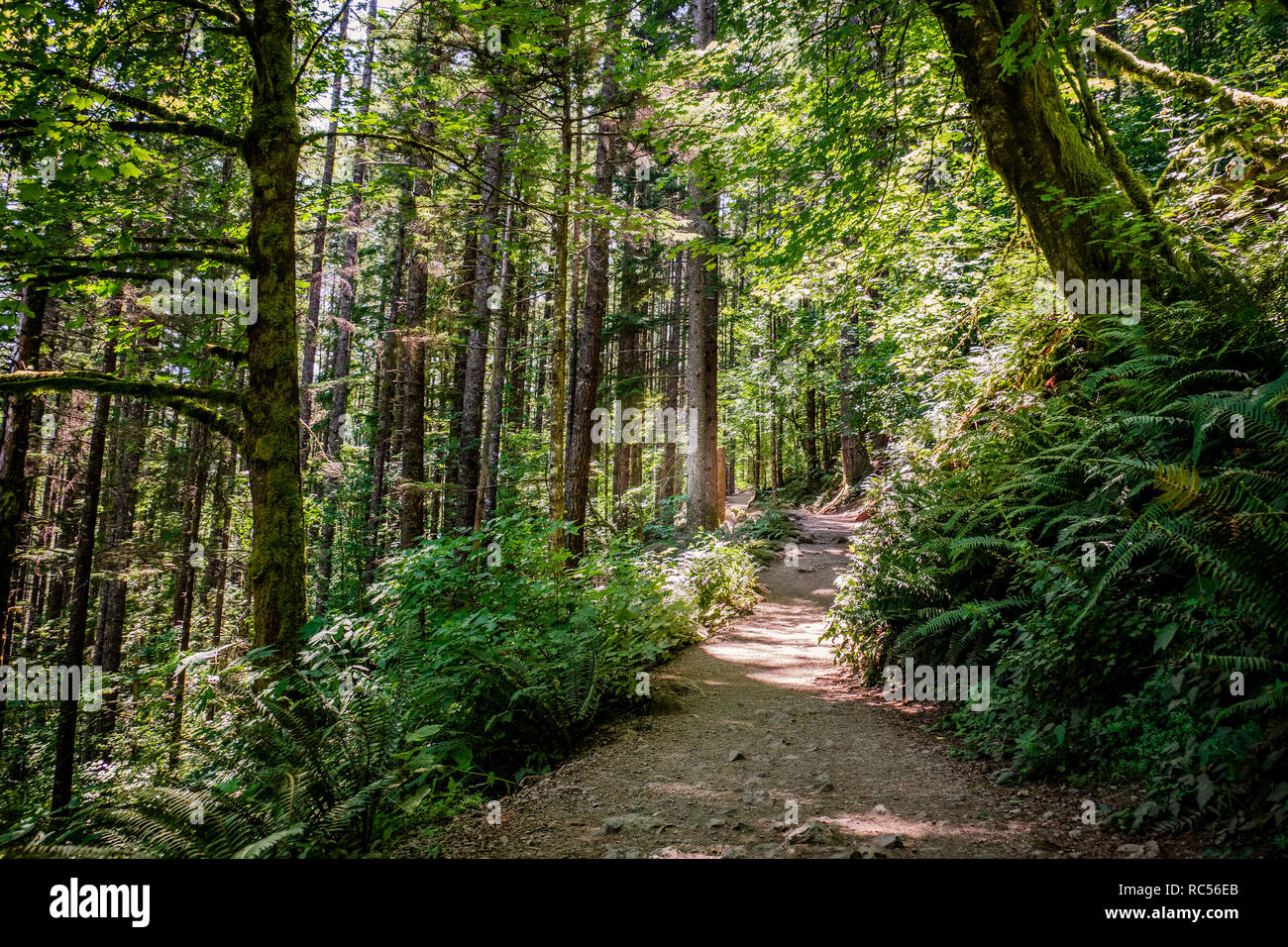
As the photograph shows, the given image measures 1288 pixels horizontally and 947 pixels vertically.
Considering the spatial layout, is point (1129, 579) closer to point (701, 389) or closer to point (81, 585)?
point (701, 389)

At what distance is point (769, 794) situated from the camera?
3594 millimetres

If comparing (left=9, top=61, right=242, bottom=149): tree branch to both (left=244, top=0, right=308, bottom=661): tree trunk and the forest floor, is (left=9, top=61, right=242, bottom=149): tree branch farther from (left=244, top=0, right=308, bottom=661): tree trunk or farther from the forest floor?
the forest floor


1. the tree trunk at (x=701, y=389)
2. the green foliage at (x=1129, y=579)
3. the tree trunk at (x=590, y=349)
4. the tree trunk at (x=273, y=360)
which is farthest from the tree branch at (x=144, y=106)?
the tree trunk at (x=701, y=389)

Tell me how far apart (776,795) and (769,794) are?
46 mm

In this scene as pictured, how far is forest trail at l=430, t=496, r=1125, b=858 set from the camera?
2.91 metres

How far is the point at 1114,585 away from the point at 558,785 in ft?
13.3

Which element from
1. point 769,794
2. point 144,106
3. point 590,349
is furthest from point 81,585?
point 769,794

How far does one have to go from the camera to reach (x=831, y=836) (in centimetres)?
294

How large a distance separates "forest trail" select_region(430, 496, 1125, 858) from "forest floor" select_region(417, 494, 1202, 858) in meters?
0.01

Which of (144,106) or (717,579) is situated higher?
(144,106)

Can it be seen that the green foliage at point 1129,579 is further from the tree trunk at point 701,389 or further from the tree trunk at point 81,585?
the tree trunk at point 81,585

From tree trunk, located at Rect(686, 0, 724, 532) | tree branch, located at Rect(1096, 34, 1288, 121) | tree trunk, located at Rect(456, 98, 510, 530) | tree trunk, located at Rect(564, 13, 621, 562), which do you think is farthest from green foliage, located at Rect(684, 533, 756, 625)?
tree branch, located at Rect(1096, 34, 1288, 121)
